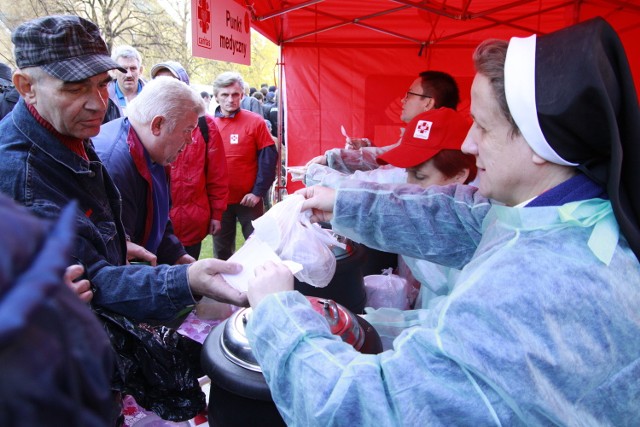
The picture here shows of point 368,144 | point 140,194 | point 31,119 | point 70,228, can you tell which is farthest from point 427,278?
point 368,144

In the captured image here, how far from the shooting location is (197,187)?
375 cm

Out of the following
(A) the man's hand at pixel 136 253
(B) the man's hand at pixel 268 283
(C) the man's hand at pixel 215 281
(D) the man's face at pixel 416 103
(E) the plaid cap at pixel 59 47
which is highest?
(E) the plaid cap at pixel 59 47

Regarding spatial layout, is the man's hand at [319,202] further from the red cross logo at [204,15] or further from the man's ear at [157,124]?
the red cross logo at [204,15]

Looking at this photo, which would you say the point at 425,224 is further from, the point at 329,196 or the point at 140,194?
the point at 140,194

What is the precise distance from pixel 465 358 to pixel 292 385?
0.38 metres

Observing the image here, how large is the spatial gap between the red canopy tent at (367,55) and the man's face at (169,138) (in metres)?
3.32

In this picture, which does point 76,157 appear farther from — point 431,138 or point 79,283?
point 431,138

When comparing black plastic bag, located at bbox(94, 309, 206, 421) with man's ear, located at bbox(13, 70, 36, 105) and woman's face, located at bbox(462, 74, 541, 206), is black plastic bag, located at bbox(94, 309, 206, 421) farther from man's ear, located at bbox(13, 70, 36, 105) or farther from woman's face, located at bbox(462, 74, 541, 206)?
woman's face, located at bbox(462, 74, 541, 206)

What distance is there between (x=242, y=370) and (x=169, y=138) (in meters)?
1.35

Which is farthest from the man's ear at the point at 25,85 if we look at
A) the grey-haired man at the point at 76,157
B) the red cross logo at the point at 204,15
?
the red cross logo at the point at 204,15

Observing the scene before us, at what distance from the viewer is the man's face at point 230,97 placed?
15.5ft

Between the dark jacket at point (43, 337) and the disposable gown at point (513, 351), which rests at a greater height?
the dark jacket at point (43, 337)

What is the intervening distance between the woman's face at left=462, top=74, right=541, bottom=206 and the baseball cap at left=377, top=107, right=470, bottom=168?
1.13 m

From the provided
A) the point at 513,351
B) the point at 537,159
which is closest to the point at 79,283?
the point at 513,351
